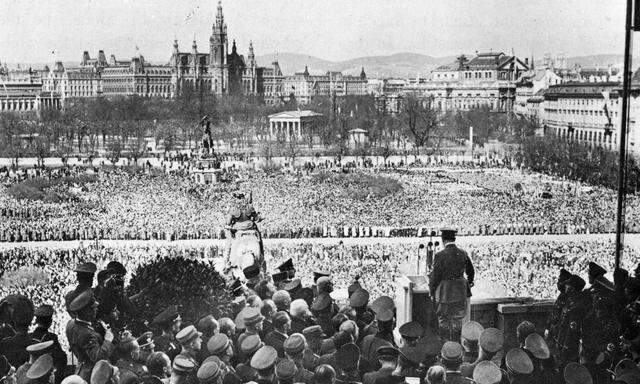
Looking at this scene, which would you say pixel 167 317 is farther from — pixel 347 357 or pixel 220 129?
pixel 220 129

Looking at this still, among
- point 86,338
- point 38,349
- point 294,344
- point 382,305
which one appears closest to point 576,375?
point 382,305

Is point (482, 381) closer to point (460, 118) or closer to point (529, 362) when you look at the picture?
point (529, 362)

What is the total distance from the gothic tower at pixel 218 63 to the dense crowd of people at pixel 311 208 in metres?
80.2

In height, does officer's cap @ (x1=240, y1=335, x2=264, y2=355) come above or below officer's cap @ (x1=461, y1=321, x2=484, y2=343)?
below

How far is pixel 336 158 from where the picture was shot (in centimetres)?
5909

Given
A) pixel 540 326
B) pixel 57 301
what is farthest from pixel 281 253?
pixel 540 326

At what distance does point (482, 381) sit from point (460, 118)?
251 ft

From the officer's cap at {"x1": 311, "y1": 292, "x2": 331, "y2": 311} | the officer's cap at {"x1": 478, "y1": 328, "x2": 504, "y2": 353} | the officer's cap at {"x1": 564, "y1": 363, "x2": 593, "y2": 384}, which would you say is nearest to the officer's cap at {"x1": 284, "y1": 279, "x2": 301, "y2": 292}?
the officer's cap at {"x1": 311, "y1": 292, "x2": 331, "y2": 311}

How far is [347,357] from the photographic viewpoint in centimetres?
725

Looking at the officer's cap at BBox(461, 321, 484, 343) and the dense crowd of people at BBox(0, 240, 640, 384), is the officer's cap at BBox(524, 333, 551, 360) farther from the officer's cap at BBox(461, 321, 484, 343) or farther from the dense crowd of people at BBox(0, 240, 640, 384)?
the officer's cap at BBox(461, 321, 484, 343)

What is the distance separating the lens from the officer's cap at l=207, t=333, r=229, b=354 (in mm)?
7492

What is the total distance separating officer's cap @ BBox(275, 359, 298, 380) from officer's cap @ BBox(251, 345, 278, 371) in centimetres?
13

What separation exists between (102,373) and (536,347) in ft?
13.1

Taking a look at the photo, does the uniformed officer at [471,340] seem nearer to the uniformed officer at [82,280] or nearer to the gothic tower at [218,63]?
the uniformed officer at [82,280]
